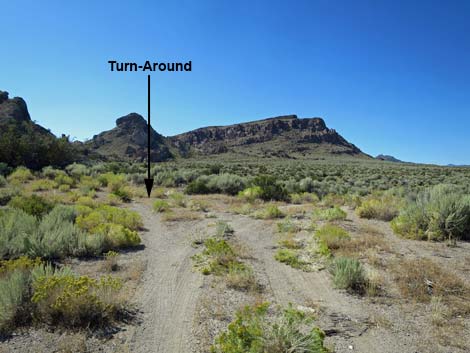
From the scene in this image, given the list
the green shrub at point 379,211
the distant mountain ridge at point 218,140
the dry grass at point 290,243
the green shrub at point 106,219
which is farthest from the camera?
the distant mountain ridge at point 218,140

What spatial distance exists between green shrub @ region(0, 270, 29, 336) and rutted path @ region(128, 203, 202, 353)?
1.57m

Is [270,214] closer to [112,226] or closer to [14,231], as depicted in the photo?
[112,226]

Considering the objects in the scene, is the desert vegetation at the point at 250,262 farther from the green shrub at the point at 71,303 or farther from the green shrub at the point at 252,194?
the green shrub at the point at 252,194

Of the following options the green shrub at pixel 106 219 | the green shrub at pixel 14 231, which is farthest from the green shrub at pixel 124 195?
the green shrub at pixel 14 231

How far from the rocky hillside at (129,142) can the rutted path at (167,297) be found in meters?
71.2

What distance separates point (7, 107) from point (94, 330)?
6153 centimetres

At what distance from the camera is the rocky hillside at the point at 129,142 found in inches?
3361

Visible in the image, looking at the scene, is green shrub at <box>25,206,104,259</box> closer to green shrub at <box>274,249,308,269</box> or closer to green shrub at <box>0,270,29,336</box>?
green shrub at <box>0,270,29,336</box>

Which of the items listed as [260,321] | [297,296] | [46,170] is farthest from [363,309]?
[46,170]

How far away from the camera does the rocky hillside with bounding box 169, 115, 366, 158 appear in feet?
424

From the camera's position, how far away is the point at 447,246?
7.54 meters

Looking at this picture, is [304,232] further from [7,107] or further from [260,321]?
[7,107]

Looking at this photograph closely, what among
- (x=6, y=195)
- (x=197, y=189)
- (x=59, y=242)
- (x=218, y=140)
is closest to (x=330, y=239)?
(x=59, y=242)

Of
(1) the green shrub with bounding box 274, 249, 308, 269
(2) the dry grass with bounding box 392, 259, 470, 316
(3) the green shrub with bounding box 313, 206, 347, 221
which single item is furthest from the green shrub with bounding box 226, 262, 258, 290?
(3) the green shrub with bounding box 313, 206, 347, 221
